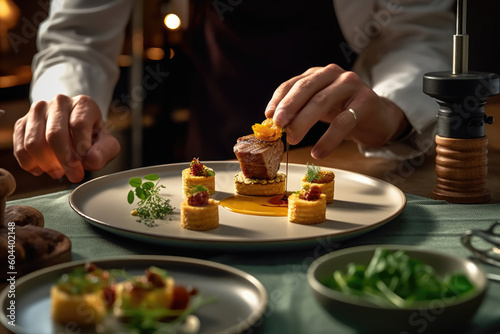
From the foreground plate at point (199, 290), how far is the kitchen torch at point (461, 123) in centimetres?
89

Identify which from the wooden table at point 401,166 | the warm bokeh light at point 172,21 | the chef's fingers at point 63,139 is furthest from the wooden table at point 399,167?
the warm bokeh light at point 172,21

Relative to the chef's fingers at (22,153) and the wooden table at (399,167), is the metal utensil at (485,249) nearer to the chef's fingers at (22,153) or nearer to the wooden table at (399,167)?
the wooden table at (399,167)

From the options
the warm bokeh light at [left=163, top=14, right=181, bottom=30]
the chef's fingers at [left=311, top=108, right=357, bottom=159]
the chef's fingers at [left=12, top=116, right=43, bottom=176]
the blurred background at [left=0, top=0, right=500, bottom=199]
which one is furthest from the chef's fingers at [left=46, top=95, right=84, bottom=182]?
the warm bokeh light at [left=163, top=14, right=181, bottom=30]

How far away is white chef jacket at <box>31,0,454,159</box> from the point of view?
2.28m

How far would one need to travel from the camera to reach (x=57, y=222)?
1535 mm

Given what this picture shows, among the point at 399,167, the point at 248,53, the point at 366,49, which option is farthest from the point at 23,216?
the point at 366,49

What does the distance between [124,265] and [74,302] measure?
0.65 feet

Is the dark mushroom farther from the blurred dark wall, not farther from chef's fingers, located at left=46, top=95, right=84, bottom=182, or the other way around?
the blurred dark wall

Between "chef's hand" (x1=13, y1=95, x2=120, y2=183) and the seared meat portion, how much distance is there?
0.43 m

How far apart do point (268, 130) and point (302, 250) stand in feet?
2.08

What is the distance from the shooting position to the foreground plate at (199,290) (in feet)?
3.03

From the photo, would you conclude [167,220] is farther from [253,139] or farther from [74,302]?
[74,302]

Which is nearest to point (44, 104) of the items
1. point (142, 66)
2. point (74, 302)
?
point (74, 302)

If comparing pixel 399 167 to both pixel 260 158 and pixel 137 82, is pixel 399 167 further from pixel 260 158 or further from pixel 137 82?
pixel 137 82
